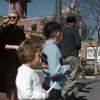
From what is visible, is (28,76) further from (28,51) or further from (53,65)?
(53,65)

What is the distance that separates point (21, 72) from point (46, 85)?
2.76 feet

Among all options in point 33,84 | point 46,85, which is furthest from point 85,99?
point 33,84

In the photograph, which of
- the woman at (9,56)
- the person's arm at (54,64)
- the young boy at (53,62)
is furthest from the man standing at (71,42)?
the person's arm at (54,64)

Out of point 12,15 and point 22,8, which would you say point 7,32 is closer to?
point 12,15

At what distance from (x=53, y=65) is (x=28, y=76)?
539 millimetres

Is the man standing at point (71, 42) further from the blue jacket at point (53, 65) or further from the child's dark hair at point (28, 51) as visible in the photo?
the child's dark hair at point (28, 51)

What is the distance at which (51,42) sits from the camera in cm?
321

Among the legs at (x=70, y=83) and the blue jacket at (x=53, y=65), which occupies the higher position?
the blue jacket at (x=53, y=65)

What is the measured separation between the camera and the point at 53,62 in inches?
118

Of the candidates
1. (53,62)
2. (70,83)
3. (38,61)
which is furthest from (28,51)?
(70,83)

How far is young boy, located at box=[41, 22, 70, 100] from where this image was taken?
3.02 meters

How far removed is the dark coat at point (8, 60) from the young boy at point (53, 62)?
3.47 feet

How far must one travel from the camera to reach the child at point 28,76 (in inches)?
98.2

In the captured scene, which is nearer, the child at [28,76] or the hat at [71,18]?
the child at [28,76]
